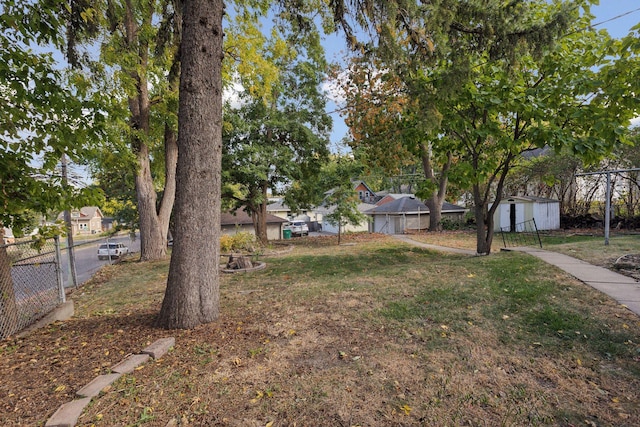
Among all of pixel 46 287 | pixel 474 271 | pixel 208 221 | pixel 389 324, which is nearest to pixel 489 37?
pixel 474 271

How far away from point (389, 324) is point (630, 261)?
6057mm

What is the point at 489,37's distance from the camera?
5.01 m

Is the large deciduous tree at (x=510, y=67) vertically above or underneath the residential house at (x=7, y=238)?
above

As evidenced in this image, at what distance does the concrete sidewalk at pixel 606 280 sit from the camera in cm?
446

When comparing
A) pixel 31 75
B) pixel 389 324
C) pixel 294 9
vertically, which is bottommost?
pixel 389 324

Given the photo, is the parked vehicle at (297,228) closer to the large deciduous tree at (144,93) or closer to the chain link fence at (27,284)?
the large deciduous tree at (144,93)

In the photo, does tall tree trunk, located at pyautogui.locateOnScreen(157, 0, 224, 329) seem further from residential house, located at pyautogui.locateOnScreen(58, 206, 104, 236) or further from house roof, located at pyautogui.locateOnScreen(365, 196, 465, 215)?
residential house, located at pyautogui.locateOnScreen(58, 206, 104, 236)

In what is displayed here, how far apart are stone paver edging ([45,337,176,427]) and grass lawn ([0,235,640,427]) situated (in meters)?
0.07

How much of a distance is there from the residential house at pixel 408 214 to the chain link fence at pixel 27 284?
22.7 m

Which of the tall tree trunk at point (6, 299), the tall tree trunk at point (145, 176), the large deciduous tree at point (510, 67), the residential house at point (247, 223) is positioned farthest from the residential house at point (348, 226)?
the tall tree trunk at point (6, 299)

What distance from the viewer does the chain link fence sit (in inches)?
156

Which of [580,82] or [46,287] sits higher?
[580,82]

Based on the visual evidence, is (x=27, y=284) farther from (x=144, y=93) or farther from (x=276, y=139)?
(x=276, y=139)

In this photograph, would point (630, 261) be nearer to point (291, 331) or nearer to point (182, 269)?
point (291, 331)
